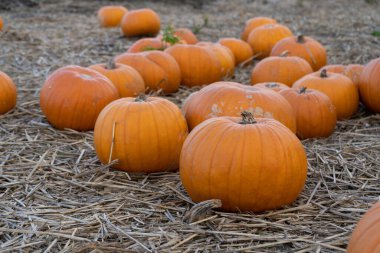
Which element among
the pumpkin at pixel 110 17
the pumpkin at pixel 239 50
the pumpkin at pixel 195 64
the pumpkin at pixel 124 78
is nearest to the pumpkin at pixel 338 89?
the pumpkin at pixel 195 64

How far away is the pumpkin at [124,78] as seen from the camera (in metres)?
5.26

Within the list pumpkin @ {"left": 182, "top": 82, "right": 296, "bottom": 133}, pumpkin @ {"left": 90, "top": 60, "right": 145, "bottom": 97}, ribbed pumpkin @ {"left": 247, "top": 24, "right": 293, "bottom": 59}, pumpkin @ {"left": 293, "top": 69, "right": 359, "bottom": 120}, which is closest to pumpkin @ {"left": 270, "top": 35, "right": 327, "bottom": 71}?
ribbed pumpkin @ {"left": 247, "top": 24, "right": 293, "bottom": 59}

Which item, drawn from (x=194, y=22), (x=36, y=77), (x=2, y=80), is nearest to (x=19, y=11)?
(x=194, y=22)

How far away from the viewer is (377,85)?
16.5 ft

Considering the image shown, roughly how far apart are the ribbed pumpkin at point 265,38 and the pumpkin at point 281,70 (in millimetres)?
1865

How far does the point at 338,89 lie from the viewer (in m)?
5.07

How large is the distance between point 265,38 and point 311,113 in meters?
3.51

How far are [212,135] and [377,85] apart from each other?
2.39 meters

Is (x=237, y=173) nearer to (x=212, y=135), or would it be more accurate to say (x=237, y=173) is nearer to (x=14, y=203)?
(x=212, y=135)

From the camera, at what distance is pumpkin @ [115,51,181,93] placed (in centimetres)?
579

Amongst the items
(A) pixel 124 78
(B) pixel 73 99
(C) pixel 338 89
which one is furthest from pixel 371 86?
(B) pixel 73 99

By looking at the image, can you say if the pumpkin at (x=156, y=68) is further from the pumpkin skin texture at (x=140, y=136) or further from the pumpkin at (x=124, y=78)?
the pumpkin skin texture at (x=140, y=136)

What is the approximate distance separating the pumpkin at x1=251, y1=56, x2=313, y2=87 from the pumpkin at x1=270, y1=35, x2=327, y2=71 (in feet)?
2.64

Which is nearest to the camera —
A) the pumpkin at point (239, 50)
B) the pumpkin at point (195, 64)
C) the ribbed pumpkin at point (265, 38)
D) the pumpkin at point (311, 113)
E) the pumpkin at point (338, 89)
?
the pumpkin at point (311, 113)
